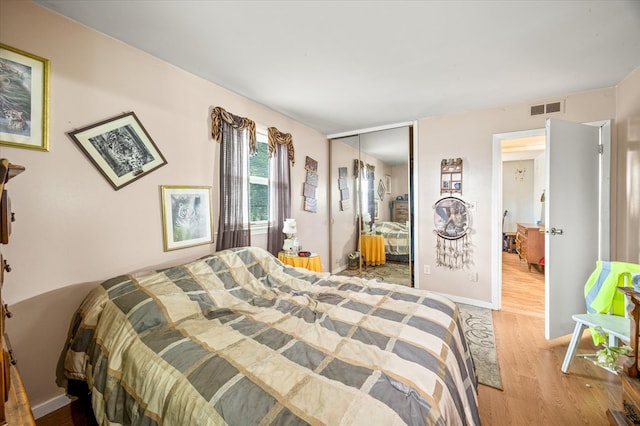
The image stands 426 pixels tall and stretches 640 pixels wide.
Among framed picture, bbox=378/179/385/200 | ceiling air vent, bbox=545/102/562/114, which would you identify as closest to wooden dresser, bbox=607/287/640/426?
ceiling air vent, bbox=545/102/562/114

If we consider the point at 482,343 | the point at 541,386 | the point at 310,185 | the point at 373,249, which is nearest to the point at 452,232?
the point at 373,249

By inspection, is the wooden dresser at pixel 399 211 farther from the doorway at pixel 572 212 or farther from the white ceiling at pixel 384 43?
the doorway at pixel 572 212

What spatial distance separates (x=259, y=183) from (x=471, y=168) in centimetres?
271

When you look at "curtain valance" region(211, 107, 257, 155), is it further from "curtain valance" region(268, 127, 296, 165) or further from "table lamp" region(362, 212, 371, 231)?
"table lamp" region(362, 212, 371, 231)

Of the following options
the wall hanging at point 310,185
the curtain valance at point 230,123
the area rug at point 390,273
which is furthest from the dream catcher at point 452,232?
the curtain valance at point 230,123

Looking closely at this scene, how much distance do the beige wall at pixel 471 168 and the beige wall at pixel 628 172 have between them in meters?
0.26

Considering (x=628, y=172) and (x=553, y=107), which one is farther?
(x=553, y=107)

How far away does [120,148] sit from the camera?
6.11 ft

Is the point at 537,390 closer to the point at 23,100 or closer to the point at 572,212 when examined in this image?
the point at 572,212

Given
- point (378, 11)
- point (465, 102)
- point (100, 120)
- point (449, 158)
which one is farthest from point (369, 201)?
point (100, 120)

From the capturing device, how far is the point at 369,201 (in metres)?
4.04

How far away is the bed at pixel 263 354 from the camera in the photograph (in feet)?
2.93

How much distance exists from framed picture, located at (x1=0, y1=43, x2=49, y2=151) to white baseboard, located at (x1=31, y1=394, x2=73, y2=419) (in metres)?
1.57

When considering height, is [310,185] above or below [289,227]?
above
